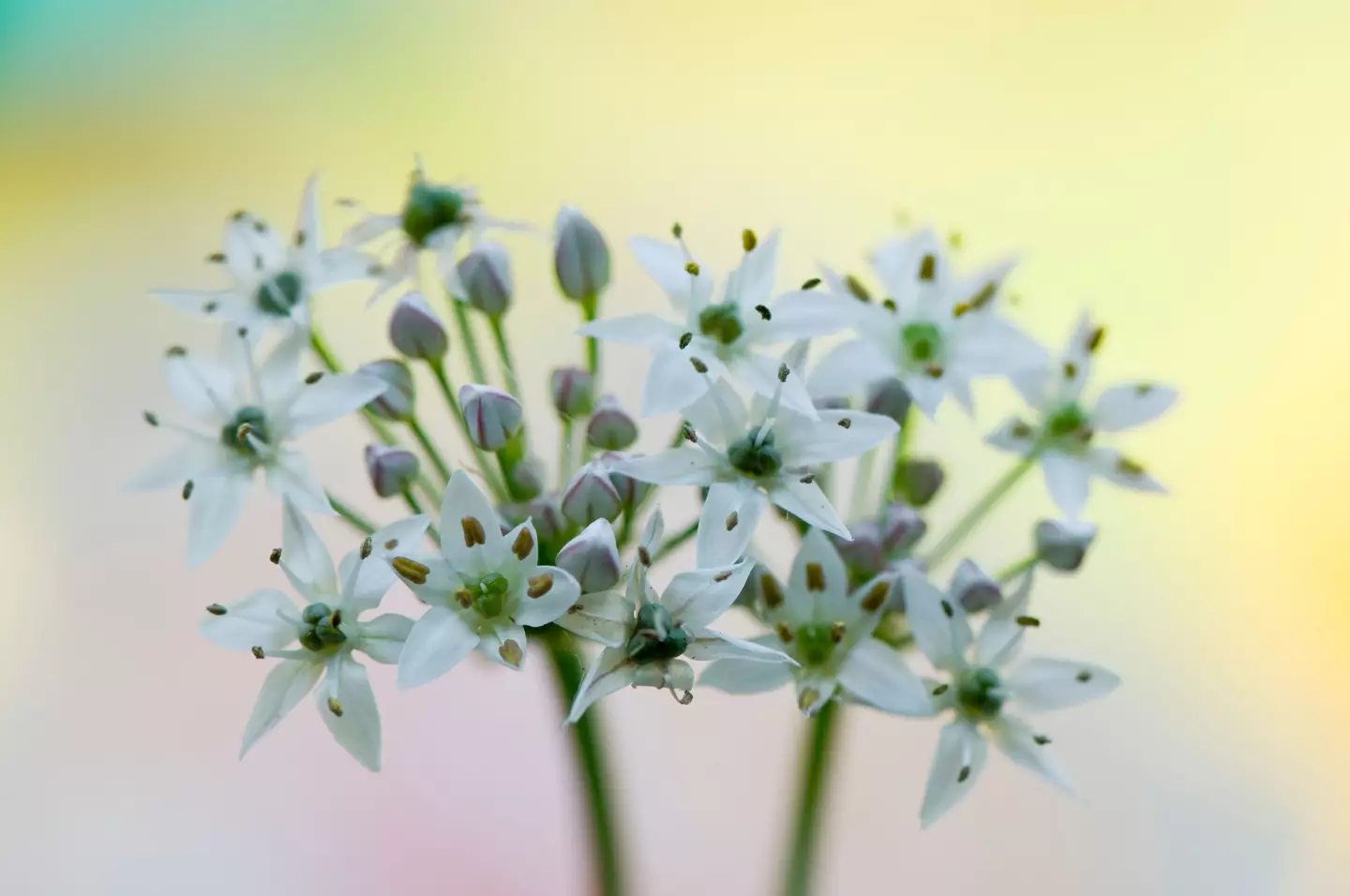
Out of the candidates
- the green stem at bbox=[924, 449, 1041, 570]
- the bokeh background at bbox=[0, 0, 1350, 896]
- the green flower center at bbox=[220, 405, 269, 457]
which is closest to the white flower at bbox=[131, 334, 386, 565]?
the green flower center at bbox=[220, 405, 269, 457]

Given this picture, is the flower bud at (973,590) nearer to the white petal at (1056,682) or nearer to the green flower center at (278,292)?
the white petal at (1056,682)

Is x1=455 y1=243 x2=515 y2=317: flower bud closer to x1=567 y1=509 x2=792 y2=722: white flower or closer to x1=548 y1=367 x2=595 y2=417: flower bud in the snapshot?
x1=548 y1=367 x2=595 y2=417: flower bud

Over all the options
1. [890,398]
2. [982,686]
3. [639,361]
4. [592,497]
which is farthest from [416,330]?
[639,361]

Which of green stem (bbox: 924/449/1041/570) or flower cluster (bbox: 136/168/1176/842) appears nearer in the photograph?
flower cluster (bbox: 136/168/1176/842)

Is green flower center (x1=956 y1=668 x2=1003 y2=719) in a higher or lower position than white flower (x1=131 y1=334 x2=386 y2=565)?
lower

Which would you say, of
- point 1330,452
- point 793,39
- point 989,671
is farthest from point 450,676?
point 1330,452

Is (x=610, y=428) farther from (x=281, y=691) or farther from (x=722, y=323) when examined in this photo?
(x=281, y=691)

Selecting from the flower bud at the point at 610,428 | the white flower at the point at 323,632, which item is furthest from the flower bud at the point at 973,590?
the white flower at the point at 323,632
